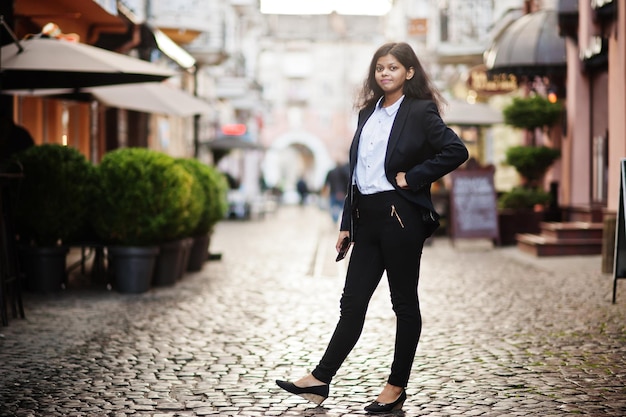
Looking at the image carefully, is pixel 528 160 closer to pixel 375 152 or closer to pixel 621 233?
pixel 621 233

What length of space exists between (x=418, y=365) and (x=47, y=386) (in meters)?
2.29

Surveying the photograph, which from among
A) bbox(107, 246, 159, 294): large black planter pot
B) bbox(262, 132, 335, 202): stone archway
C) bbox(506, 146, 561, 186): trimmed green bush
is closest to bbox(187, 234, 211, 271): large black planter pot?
bbox(107, 246, 159, 294): large black planter pot

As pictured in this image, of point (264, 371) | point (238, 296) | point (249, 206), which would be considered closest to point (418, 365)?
point (264, 371)

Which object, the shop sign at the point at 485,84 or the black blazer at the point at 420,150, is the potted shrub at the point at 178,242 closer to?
the black blazer at the point at 420,150

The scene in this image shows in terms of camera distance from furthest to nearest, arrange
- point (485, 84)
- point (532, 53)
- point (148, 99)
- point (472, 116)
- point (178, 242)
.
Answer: point (485, 84) → point (472, 116) → point (532, 53) → point (148, 99) → point (178, 242)

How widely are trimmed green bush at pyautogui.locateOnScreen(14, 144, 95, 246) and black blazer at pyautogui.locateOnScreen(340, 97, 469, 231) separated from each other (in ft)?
19.0

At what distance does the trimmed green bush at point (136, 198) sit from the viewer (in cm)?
1081

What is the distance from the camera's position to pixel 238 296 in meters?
10.8

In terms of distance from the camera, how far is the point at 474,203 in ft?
60.5

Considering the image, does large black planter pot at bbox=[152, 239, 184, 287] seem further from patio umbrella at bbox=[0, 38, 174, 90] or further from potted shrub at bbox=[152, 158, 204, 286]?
patio umbrella at bbox=[0, 38, 174, 90]

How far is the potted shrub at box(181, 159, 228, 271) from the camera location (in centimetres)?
1333

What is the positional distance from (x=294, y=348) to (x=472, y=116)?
51.1ft

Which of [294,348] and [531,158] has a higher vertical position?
[531,158]

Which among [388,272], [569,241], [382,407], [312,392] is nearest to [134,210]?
[312,392]
